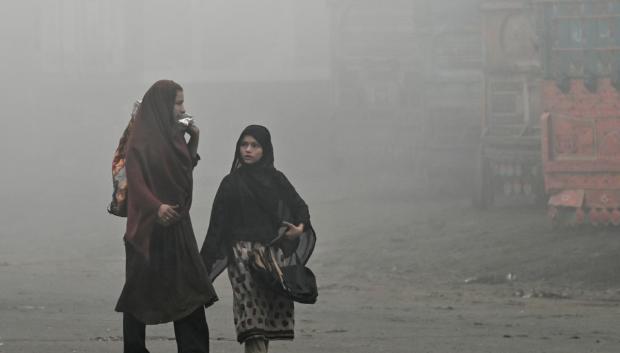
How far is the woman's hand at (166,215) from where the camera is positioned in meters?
7.25

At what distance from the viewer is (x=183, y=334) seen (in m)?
7.36

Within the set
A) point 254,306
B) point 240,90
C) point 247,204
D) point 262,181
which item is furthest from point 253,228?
point 240,90

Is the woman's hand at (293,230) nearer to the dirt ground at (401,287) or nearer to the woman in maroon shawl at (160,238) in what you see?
the woman in maroon shawl at (160,238)

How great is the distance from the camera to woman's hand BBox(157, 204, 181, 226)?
23.8 ft

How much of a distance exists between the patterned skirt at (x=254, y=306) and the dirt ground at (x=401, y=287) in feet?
6.05

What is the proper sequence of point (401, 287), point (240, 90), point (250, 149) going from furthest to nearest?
point (240, 90)
point (401, 287)
point (250, 149)

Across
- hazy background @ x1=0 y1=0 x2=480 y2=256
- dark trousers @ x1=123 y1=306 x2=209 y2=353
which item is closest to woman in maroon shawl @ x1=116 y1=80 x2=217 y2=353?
dark trousers @ x1=123 y1=306 x2=209 y2=353

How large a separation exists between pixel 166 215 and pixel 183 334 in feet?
2.00

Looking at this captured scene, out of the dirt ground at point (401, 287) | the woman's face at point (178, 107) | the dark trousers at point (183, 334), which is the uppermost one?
the woman's face at point (178, 107)

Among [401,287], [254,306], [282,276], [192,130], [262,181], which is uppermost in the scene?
[192,130]

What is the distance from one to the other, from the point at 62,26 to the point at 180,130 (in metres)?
33.6

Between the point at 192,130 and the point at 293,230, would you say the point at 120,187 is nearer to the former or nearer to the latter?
the point at 192,130

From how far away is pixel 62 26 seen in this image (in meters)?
40.2

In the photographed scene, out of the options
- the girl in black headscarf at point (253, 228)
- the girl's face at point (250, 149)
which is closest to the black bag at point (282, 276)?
the girl in black headscarf at point (253, 228)
